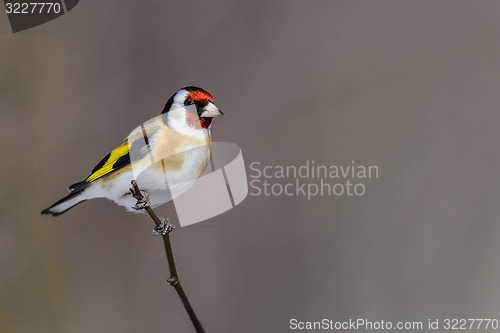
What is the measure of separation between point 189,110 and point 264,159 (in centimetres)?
154

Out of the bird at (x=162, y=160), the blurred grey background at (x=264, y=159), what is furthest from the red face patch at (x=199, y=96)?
the blurred grey background at (x=264, y=159)

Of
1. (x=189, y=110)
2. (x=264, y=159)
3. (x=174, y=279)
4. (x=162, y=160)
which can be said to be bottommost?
(x=264, y=159)

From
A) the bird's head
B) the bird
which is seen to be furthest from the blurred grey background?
the bird's head

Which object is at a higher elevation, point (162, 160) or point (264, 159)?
point (162, 160)

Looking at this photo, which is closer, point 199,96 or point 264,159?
point 199,96

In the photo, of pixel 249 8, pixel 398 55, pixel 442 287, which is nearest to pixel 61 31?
pixel 249 8

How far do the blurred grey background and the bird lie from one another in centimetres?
100

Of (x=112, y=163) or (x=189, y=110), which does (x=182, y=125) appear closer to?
(x=189, y=110)

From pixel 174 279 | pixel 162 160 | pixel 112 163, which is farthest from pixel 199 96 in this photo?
pixel 174 279

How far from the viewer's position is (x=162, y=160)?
1826 millimetres

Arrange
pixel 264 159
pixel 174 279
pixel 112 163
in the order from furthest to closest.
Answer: pixel 264 159
pixel 112 163
pixel 174 279

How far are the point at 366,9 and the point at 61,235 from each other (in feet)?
7.96

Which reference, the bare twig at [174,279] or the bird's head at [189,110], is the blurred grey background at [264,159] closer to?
the bird's head at [189,110]

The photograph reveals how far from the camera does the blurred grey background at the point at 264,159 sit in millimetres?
3162
